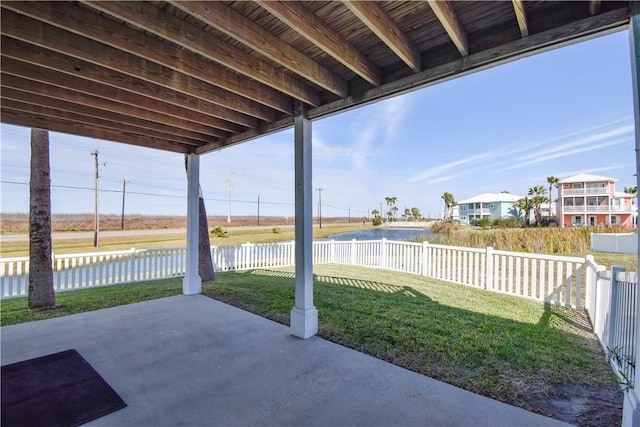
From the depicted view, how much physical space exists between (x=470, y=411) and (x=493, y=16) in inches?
112

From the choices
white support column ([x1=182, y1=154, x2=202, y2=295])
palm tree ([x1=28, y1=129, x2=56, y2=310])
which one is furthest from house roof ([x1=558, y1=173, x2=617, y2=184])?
palm tree ([x1=28, y1=129, x2=56, y2=310])

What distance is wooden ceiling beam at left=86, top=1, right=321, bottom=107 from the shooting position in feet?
5.64

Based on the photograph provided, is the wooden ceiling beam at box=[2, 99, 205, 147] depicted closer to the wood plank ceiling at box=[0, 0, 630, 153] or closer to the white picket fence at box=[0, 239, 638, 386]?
the wood plank ceiling at box=[0, 0, 630, 153]

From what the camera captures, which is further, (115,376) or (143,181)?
(143,181)

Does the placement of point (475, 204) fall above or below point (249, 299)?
above

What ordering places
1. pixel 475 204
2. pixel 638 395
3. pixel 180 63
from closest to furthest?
pixel 638 395 → pixel 180 63 → pixel 475 204

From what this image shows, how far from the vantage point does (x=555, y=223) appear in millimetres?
21891

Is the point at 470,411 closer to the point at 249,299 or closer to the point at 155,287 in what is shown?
the point at 249,299

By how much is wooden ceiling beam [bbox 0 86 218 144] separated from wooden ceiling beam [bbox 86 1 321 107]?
1.99 m

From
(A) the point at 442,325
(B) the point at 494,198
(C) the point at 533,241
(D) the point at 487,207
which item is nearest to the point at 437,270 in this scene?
(A) the point at 442,325

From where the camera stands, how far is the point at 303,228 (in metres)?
3.29

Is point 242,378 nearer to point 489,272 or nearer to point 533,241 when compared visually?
point 489,272

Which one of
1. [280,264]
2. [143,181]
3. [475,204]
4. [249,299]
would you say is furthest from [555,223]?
[143,181]

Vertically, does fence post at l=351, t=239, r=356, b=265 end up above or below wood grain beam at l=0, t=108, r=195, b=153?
below
